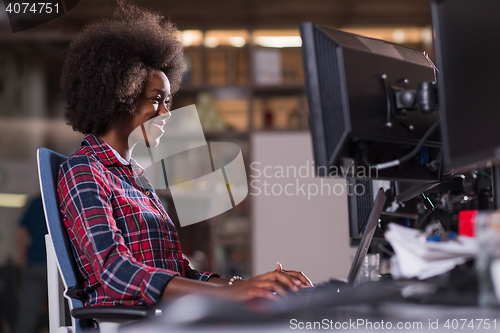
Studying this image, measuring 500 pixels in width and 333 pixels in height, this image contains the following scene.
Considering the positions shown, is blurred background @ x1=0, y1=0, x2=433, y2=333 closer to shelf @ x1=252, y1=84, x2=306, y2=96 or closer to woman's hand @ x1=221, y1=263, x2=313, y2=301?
shelf @ x1=252, y1=84, x2=306, y2=96

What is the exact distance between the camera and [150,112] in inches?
50.3

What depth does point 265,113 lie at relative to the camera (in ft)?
10.8

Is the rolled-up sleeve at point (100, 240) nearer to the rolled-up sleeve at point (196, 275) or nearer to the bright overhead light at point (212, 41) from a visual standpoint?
the rolled-up sleeve at point (196, 275)

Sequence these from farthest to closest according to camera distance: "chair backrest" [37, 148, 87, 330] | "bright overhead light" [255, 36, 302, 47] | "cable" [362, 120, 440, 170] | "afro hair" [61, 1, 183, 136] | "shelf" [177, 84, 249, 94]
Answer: "bright overhead light" [255, 36, 302, 47] → "shelf" [177, 84, 249, 94] → "afro hair" [61, 1, 183, 136] → "chair backrest" [37, 148, 87, 330] → "cable" [362, 120, 440, 170]

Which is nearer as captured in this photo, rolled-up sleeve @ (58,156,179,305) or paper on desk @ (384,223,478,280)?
paper on desk @ (384,223,478,280)

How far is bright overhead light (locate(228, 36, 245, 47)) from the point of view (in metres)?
3.29

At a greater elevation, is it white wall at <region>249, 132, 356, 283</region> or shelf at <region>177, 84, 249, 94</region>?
shelf at <region>177, 84, 249, 94</region>

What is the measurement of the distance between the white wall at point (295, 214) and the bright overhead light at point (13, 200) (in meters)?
1.64

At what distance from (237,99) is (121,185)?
237 centimetres

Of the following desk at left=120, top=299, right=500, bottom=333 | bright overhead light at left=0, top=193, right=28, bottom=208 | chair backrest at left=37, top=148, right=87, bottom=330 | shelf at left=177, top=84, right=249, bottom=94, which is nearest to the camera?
desk at left=120, top=299, right=500, bottom=333

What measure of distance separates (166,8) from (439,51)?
2.69 meters

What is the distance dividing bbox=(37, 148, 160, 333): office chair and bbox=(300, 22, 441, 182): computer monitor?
1.54 feet

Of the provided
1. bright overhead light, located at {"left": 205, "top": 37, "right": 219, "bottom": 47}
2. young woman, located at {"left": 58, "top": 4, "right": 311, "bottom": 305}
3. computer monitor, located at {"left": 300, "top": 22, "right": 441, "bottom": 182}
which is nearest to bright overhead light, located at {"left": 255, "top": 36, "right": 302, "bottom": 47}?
bright overhead light, located at {"left": 205, "top": 37, "right": 219, "bottom": 47}

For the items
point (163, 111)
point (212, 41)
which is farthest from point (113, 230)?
point (212, 41)
